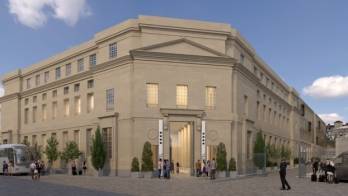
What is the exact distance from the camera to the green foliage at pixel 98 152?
44.1 m

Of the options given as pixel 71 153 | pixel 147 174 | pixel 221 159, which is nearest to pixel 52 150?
pixel 71 153

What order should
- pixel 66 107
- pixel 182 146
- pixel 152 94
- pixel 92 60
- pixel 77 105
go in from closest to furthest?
1. pixel 152 94
2. pixel 182 146
3. pixel 92 60
4. pixel 77 105
5. pixel 66 107

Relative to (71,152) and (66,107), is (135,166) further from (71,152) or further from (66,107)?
(66,107)

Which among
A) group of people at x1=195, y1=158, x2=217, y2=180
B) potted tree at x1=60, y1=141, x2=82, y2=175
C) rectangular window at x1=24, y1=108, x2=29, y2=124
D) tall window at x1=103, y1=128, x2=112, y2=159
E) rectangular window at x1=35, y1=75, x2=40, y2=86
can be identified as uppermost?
rectangular window at x1=35, y1=75, x2=40, y2=86

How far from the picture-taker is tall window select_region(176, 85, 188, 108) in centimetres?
4423

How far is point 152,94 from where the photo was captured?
43688mm

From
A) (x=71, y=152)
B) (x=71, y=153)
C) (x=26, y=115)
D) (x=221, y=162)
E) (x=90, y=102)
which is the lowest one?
(x=221, y=162)

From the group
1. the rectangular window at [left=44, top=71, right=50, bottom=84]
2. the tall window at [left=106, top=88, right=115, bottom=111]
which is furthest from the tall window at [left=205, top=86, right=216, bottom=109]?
the rectangular window at [left=44, top=71, right=50, bottom=84]

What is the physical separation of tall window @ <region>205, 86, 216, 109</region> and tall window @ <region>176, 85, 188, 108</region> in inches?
81.1

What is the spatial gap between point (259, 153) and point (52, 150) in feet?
75.4

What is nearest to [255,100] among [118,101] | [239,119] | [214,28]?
[239,119]

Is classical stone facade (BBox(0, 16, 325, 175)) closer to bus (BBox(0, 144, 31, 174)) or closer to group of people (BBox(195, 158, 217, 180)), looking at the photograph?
group of people (BBox(195, 158, 217, 180))

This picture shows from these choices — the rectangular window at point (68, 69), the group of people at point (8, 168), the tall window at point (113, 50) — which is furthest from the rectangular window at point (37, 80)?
the tall window at point (113, 50)

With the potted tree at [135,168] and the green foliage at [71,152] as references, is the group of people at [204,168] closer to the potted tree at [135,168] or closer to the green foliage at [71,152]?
the potted tree at [135,168]
